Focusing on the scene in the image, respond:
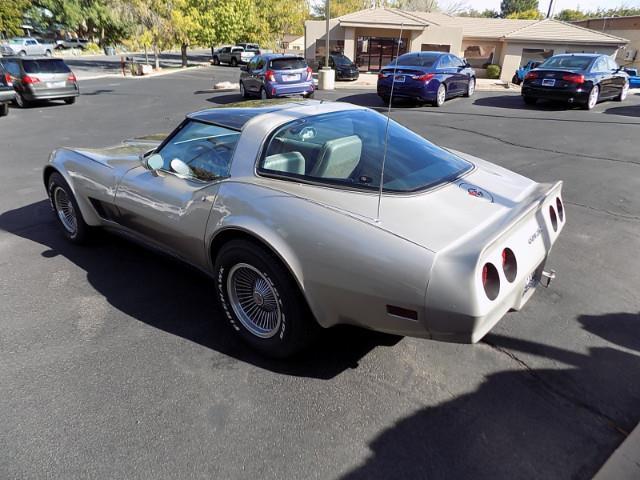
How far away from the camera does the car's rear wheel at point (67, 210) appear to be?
13.4 ft

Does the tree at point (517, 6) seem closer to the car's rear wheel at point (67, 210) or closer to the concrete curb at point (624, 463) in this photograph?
the car's rear wheel at point (67, 210)

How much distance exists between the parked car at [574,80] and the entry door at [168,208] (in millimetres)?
12912

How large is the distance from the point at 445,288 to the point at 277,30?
4284cm

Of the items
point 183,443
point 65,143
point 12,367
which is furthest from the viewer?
point 65,143

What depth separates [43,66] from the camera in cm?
1388

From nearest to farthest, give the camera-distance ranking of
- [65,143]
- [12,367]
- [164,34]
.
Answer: [12,367]
[65,143]
[164,34]

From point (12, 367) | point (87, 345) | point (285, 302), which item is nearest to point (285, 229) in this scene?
point (285, 302)

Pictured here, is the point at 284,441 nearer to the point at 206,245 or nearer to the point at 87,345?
the point at 206,245

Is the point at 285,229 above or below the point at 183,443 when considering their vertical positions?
above

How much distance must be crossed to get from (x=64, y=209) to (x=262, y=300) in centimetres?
283

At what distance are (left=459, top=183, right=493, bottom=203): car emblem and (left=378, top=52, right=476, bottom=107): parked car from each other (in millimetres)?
10681

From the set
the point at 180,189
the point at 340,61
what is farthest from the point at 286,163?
the point at 340,61

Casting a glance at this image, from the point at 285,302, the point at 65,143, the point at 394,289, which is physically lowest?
the point at 65,143

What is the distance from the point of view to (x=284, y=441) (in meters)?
2.22
